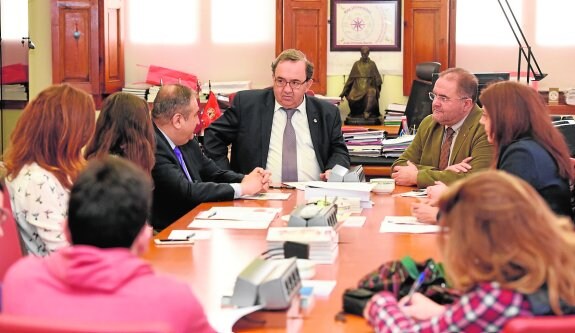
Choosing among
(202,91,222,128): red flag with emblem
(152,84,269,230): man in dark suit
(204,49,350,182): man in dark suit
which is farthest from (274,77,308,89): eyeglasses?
(202,91,222,128): red flag with emblem

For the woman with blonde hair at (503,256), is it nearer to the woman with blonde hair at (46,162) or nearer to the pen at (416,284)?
the pen at (416,284)

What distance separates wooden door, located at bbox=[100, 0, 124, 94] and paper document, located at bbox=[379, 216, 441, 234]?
4.62 meters

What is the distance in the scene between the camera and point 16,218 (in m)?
3.05

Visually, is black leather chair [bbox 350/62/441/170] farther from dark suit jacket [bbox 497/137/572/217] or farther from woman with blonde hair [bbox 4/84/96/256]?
woman with blonde hair [bbox 4/84/96/256]

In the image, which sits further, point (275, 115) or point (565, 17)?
point (565, 17)

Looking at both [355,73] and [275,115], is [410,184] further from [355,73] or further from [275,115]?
[355,73]

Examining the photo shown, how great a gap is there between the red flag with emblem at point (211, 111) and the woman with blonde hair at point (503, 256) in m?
5.28

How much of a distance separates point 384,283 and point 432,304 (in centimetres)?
16

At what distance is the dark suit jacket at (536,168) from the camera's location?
3.21 m

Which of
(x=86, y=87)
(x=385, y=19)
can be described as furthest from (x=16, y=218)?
(x=385, y=19)

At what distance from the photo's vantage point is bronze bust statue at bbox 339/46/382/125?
7652 mm

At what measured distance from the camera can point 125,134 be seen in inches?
143

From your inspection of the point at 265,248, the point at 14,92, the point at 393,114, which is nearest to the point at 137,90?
the point at 14,92

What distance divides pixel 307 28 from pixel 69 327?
6.52 meters
